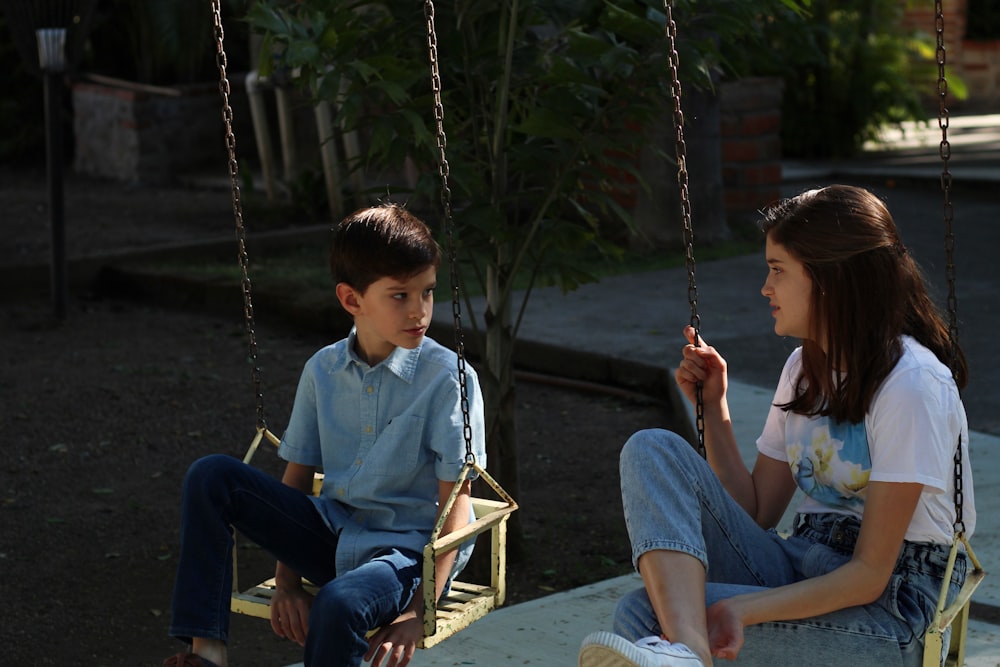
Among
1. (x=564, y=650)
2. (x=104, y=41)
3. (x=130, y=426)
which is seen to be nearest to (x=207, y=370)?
(x=130, y=426)

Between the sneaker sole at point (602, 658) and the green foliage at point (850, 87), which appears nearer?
the sneaker sole at point (602, 658)

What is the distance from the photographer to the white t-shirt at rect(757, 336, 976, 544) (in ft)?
7.61

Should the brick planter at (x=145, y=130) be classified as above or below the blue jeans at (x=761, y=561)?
above

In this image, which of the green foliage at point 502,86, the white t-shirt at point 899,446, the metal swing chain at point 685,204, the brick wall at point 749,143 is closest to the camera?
the white t-shirt at point 899,446

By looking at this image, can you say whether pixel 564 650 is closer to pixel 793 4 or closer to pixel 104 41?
pixel 793 4

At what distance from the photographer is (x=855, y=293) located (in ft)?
8.02

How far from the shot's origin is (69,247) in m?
9.58

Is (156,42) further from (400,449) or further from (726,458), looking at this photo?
(726,458)

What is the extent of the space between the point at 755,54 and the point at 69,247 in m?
4.84

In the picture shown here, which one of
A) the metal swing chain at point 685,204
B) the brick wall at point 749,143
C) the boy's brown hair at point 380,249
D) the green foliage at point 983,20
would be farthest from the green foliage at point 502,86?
the green foliage at point 983,20

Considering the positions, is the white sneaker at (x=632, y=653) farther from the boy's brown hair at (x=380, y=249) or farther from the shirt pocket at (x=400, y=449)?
the boy's brown hair at (x=380, y=249)

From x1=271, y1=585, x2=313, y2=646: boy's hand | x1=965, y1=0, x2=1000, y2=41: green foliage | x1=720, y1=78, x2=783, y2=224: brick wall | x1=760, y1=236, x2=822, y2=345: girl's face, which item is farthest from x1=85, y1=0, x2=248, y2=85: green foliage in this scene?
x1=965, y1=0, x2=1000, y2=41: green foliage

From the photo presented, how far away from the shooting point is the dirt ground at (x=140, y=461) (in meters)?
3.89

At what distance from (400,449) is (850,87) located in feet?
37.2
